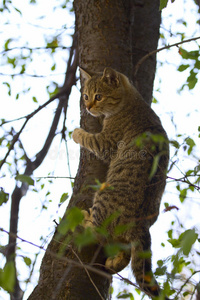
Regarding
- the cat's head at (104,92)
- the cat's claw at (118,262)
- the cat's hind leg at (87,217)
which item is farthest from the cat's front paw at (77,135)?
the cat's claw at (118,262)

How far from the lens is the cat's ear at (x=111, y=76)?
169 inches

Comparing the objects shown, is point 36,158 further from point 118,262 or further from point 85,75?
point 118,262

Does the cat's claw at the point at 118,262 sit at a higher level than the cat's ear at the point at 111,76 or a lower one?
lower

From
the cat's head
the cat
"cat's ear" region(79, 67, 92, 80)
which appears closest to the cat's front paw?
the cat

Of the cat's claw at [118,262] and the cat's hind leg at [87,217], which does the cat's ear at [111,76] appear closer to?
the cat's hind leg at [87,217]

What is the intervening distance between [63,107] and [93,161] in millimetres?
1983

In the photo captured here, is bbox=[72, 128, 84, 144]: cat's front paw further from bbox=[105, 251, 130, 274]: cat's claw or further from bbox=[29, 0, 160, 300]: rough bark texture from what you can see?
bbox=[105, 251, 130, 274]: cat's claw

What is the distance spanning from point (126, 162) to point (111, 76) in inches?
47.6

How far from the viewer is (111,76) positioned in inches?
175

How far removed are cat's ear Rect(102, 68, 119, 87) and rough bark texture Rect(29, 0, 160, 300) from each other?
11 centimetres

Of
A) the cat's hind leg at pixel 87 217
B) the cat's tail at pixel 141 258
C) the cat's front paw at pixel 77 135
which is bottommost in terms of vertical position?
the cat's tail at pixel 141 258

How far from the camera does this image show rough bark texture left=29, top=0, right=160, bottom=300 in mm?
3211

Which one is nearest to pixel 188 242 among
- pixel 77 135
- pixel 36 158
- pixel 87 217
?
pixel 87 217

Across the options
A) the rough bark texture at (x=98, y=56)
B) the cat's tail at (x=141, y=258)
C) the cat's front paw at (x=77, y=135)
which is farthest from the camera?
the cat's front paw at (x=77, y=135)
